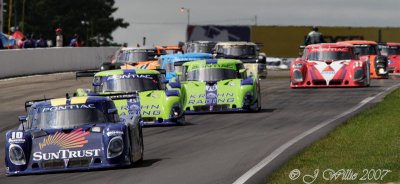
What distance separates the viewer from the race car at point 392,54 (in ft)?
180

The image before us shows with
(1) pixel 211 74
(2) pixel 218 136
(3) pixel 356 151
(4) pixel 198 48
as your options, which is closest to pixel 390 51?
(4) pixel 198 48

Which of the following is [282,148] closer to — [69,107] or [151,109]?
[69,107]

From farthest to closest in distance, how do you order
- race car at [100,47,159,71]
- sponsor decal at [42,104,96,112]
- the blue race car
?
race car at [100,47,159,71]
the blue race car
sponsor decal at [42,104,96,112]

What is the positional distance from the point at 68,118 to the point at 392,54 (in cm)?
3805

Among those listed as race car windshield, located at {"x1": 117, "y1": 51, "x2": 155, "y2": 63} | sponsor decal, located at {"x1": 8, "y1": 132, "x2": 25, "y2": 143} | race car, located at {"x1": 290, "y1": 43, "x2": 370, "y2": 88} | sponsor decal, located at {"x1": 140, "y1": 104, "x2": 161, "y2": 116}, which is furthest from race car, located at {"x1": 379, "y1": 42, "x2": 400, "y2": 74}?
sponsor decal, located at {"x1": 8, "y1": 132, "x2": 25, "y2": 143}

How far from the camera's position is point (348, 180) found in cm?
1494

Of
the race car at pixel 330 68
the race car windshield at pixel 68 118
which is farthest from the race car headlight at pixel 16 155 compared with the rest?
the race car at pixel 330 68

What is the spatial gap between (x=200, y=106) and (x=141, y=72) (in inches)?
127

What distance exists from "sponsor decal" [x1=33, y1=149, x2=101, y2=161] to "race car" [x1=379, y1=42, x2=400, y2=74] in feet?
123

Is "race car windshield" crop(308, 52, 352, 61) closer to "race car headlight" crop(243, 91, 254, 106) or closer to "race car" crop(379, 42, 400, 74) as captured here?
"race car headlight" crop(243, 91, 254, 106)

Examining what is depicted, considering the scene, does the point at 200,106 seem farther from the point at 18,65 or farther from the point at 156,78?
the point at 18,65

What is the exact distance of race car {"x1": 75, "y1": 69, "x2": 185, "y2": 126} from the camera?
2672 cm

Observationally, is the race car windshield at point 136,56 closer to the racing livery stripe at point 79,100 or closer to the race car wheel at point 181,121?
the race car wheel at point 181,121

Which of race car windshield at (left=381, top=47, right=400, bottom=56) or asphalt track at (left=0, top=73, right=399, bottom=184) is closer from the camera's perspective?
asphalt track at (left=0, top=73, right=399, bottom=184)
